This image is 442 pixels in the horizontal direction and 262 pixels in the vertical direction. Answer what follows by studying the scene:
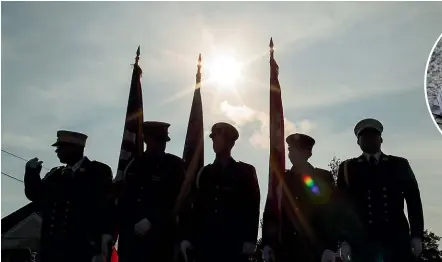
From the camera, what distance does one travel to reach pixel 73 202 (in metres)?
6.59

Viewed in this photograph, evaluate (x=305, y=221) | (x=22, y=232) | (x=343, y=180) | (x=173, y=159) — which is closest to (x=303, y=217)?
(x=305, y=221)

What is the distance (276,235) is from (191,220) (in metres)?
1.06

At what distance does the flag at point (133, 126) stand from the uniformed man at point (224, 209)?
2.98 meters

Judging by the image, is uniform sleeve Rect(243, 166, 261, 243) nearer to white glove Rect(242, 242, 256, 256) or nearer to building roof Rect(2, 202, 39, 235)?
white glove Rect(242, 242, 256, 256)

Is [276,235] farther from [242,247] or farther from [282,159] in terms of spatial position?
[282,159]

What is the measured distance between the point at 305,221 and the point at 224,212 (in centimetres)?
100

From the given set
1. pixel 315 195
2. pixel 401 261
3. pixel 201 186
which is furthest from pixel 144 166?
pixel 401 261

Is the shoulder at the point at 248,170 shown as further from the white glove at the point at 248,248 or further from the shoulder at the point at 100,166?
the shoulder at the point at 100,166

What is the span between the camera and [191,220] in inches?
263

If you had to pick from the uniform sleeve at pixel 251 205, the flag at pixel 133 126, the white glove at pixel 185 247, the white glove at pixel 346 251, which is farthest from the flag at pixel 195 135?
the white glove at pixel 346 251

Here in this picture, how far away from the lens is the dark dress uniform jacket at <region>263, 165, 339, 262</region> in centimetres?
639

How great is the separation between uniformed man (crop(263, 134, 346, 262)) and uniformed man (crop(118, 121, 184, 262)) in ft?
4.03

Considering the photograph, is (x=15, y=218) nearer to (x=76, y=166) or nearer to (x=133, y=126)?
(x=133, y=126)

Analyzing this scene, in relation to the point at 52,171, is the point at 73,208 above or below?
below
